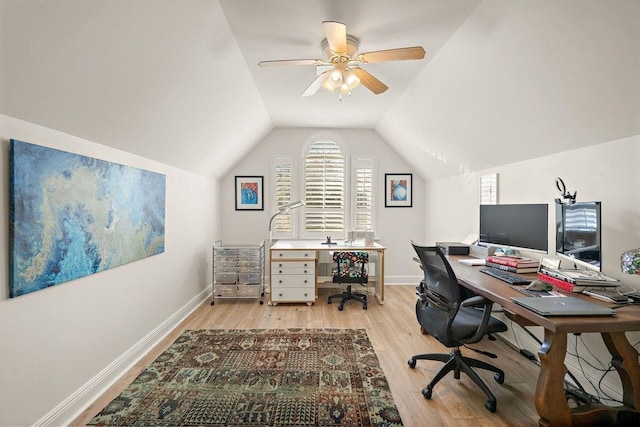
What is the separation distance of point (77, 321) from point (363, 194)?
12.5 feet

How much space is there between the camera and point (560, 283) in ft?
5.84

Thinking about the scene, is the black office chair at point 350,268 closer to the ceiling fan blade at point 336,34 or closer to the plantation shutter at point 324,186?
the plantation shutter at point 324,186

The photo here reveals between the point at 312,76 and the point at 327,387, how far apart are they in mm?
2680

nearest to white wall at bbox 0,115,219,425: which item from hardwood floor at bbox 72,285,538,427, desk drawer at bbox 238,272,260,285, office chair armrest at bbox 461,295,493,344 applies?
hardwood floor at bbox 72,285,538,427

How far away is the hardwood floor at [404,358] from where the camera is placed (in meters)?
1.83

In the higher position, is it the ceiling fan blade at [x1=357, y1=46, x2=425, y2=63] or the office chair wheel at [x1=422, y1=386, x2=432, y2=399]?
the ceiling fan blade at [x1=357, y1=46, x2=425, y2=63]

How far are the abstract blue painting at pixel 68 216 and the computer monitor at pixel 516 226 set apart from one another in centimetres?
320

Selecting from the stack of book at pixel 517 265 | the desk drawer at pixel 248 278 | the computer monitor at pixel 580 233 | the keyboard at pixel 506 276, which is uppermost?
the computer monitor at pixel 580 233

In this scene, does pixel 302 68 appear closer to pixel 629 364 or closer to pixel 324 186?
pixel 324 186

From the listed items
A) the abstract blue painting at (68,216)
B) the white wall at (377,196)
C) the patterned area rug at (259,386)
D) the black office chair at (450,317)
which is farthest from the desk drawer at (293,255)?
the black office chair at (450,317)

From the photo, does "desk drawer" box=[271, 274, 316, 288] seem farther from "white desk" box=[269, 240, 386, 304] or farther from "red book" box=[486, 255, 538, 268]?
"red book" box=[486, 255, 538, 268]

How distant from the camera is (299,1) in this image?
180cm

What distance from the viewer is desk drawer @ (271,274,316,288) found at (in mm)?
3762

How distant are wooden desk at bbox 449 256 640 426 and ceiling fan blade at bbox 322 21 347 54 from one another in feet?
5.91
